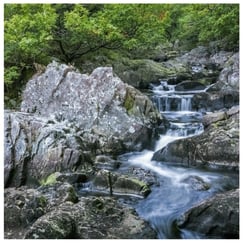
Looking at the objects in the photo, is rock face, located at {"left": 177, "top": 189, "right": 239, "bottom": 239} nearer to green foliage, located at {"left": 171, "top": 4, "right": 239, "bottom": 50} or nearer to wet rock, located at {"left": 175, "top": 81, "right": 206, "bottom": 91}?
wet rock, located at {"left": 175, "top": 81, "right": 206, "bottom": 91}

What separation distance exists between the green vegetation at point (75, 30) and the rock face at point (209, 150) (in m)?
3.49

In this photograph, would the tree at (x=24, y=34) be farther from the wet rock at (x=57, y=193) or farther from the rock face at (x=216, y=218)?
the rock face at (x=216, y=218)

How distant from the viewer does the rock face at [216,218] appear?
4.47 metres

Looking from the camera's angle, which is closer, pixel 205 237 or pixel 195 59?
pixel 205 237

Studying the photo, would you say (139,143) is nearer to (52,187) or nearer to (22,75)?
(52,187)

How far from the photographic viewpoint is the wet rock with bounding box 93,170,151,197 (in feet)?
18.5

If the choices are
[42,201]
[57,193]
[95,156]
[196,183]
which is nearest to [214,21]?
[95,156]

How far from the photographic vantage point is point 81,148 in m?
6.68

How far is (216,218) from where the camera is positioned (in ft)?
14.9

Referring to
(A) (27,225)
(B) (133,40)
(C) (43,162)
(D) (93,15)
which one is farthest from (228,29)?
(A) (27,225)

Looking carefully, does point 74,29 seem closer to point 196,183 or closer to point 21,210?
point 196,183

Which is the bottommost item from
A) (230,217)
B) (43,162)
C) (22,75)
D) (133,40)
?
(230,217)

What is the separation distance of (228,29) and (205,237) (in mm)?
8202

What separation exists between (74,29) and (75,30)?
0.07m
